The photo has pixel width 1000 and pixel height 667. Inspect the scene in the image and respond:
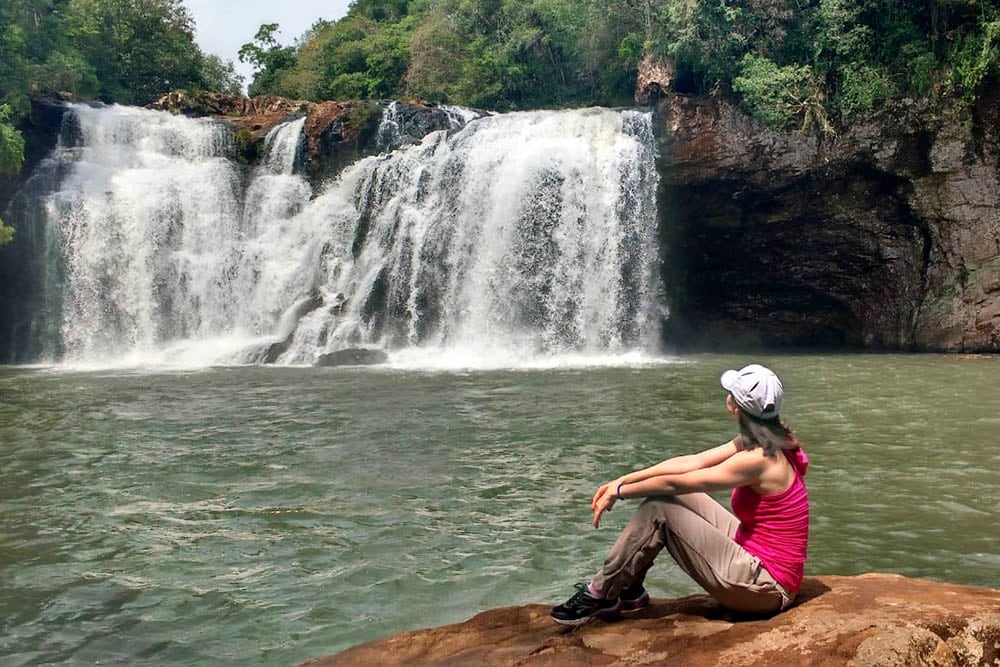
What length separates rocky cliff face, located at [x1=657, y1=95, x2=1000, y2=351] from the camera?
17.2 m

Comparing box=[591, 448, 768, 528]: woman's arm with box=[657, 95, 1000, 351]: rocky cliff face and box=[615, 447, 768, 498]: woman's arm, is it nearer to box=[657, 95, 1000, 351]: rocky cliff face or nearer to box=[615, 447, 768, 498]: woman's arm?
box=[615, 447, 768, 498]: woman's arm

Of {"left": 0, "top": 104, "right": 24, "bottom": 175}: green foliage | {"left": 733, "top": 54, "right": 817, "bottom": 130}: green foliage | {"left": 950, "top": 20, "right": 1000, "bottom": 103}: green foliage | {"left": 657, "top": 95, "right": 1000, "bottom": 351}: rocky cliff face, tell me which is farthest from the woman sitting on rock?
{"left": 0, "top": 104, "right": 24, "bottom": 175}: green foliage

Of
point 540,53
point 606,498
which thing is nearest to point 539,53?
point 540,53

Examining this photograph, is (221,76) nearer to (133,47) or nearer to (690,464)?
(133,47)

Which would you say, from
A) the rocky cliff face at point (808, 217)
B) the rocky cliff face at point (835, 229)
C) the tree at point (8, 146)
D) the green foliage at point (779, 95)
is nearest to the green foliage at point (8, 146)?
the tree at point (8, 146)

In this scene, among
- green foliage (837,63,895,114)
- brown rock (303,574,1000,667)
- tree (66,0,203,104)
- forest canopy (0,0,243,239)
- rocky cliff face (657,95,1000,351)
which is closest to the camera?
brown rock (303,574,1000,667)

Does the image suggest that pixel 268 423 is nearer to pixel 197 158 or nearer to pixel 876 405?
pixel 876 405

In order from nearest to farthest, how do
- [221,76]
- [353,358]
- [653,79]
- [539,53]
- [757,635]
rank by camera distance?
[757,635] → [353,358] → [653,79] → [539,53] → [221,76]

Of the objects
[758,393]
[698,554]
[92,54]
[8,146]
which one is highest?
[92,54]

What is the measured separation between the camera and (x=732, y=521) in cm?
384

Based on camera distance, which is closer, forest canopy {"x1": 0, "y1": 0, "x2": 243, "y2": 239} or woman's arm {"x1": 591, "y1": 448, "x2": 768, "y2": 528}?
woman's arm {"x1": 591, "y1": 448, "x2": 768, "y2": 528}

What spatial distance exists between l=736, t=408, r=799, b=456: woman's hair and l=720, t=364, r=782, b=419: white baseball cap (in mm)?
36

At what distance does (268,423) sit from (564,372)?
586 centimetres

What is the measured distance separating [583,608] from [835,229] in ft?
56.1
